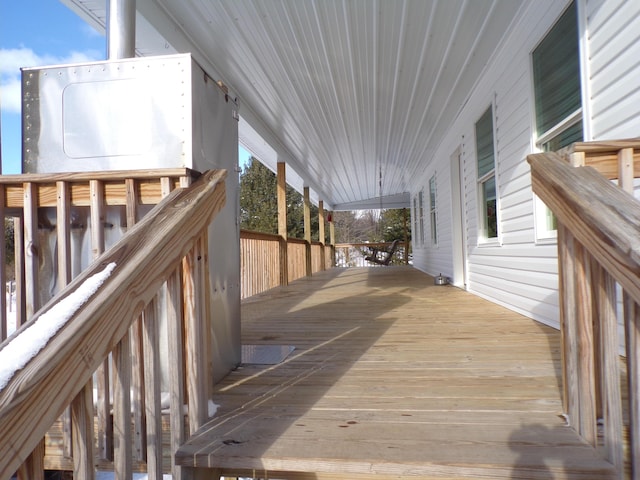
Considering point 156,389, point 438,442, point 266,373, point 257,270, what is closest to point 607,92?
point 438,442

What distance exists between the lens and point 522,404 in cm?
160

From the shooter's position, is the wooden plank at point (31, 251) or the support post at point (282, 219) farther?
the support post at point (282, 219)

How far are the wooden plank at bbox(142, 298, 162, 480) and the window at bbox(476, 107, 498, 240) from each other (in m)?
3.84

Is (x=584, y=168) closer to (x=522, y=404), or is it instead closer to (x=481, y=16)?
(x=522, y=404)

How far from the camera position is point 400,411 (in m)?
1.57

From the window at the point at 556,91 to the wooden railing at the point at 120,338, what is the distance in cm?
244

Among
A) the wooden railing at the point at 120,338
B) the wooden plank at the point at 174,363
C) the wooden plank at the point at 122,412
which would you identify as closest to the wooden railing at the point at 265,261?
the wooden railing at the point at 120,338

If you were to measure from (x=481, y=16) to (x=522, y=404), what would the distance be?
3103mm

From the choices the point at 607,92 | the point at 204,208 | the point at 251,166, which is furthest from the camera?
the point at 251,166

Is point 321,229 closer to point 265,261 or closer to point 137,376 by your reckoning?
point 265,261

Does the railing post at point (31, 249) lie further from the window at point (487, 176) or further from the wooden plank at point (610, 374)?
the window at point (487, 176)

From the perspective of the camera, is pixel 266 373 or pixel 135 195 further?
pixel 266 373

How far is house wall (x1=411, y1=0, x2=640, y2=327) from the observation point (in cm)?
212

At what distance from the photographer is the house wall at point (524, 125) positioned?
6.95 ft
